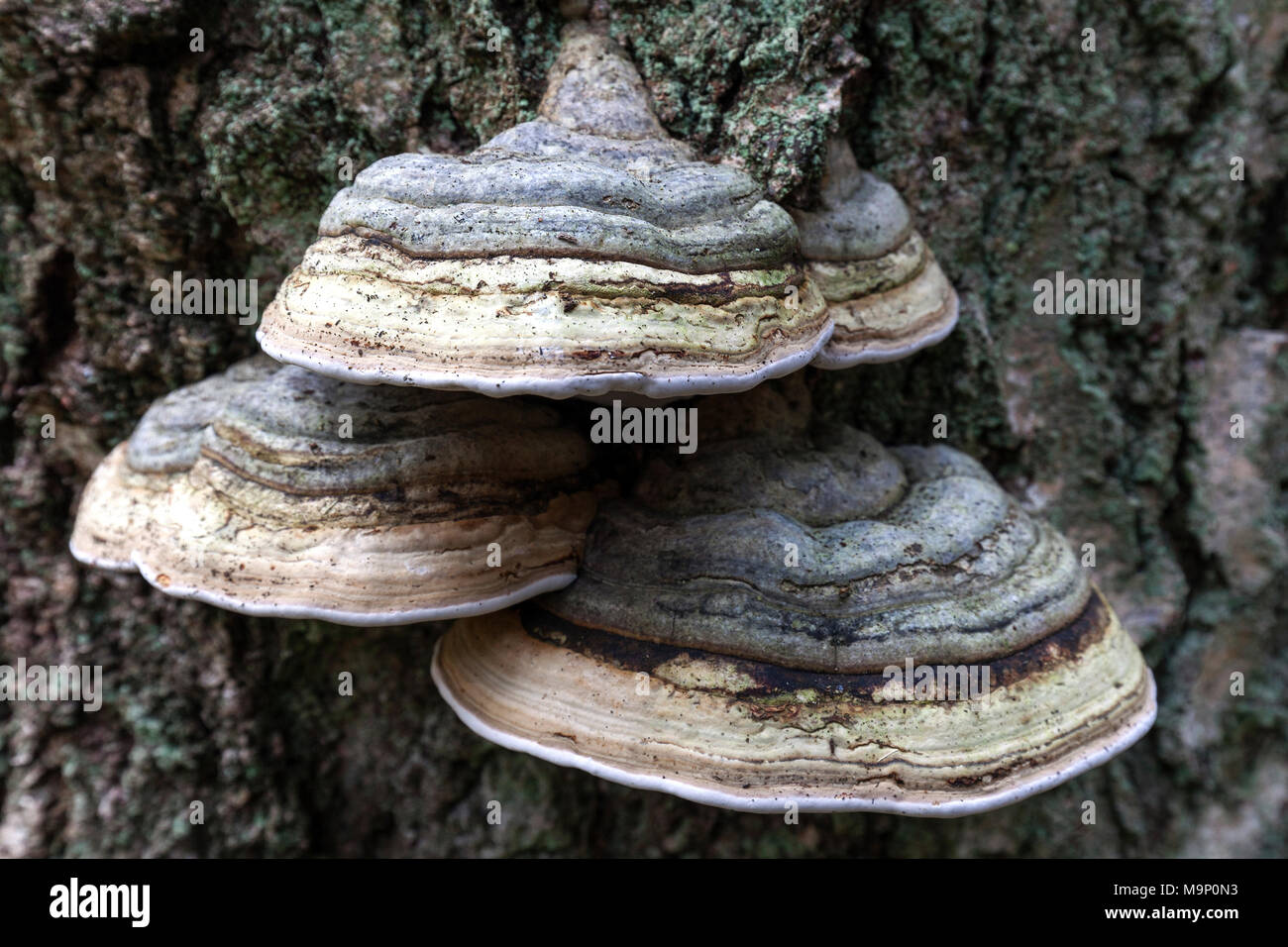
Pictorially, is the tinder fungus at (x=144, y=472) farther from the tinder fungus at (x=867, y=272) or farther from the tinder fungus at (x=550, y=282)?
the tinder fungus at (x=867, y=272)

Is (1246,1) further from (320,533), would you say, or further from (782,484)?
(320,533)

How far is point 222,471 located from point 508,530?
2.36 feet

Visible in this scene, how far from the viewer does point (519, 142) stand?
179 cm

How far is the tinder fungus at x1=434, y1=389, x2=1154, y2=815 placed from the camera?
5.62ft

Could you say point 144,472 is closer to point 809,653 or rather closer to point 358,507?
point 358,507

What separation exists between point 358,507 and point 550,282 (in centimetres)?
76

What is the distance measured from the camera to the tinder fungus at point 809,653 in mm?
1714

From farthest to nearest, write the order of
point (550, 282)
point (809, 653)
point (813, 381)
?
point (813, 381), point (809, 653), point (550, 282)

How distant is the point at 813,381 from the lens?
2424 mm

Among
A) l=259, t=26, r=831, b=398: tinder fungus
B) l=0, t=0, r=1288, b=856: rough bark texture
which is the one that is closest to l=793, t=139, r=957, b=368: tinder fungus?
l=0, t=0, r=1288, b=856: rough bark texture

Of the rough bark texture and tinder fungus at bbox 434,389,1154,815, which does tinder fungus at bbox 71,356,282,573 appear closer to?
the rough bark texture

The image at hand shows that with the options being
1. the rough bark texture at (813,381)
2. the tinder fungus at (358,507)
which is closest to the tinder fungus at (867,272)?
the rough bark texture at (813,381)

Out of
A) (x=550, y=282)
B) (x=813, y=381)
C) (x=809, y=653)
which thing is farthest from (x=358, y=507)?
(x=813, y=381)

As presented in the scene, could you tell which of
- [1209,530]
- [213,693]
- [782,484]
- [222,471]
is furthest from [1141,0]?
[213,693]
